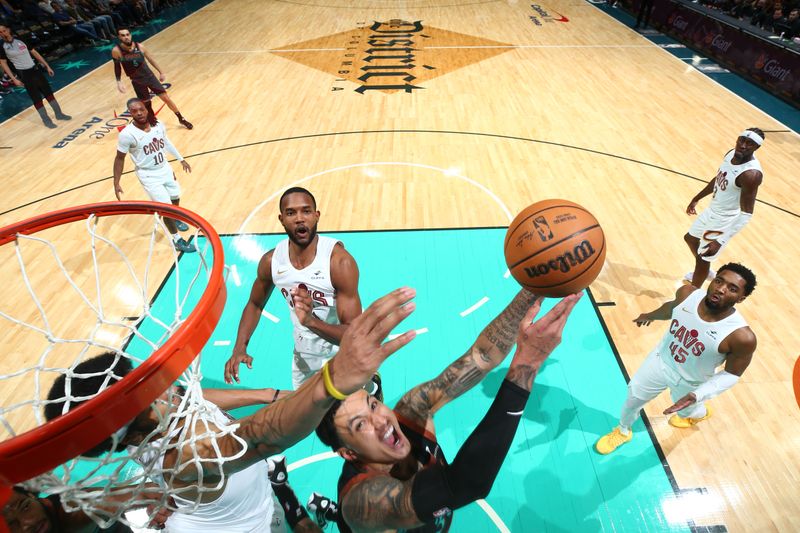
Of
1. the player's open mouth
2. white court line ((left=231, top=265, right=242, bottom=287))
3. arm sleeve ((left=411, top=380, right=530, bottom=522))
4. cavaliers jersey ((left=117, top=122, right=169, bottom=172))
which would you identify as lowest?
white court line ((left=231, top=265, right=242, bottom=287))

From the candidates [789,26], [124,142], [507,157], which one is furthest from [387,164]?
→ [789,26]

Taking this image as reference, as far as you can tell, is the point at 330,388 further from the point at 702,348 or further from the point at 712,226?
the point at 712,226

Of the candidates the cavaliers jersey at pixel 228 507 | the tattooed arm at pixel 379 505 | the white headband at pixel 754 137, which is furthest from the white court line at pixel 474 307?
the tattooed arm at pixel 379 505

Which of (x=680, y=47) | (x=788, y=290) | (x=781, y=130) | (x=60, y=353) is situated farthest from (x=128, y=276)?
Result: (x=680, y=47)

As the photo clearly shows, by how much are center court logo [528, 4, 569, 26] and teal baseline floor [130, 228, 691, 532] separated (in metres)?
11.9

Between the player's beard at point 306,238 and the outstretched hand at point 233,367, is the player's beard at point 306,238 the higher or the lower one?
the higher one

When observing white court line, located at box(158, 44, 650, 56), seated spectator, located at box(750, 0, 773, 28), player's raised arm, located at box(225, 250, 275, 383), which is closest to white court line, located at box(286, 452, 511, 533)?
player's raised arm, located at box(225, 250, 275, 383)

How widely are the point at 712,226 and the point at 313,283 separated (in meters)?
3.99

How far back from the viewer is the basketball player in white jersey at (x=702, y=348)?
8.92 feet

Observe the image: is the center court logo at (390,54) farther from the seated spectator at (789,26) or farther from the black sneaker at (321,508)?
the black sneaker at (321,508)

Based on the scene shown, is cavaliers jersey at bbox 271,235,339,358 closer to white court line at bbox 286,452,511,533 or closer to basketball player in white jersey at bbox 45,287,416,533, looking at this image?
white court line at bbox 286,452,511,533

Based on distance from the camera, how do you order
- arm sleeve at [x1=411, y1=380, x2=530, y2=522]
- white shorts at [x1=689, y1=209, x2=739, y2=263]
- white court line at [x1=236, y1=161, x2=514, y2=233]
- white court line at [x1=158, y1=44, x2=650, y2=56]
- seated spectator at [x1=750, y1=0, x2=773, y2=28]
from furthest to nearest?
white court line at [x1=158, y1=44, x2=650, y2=56] → seated spectator at [x1=750, y1=0, x2=773, y2=28] → white court line at [x1=236, y1=161, x2=514, y2=233] → white shorts at [x1=689, y1=209, x2=739, y2=263] → arm sleeve at [x1=411, y1=380, x2=530, y2=522]

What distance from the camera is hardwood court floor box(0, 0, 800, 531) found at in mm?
3879

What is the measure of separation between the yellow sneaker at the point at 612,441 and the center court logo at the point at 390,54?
841 centimetres
